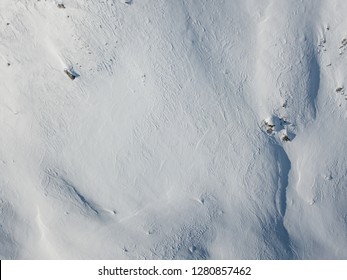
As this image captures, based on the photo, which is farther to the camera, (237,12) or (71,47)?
(237,12)

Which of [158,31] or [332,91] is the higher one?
[158,31]

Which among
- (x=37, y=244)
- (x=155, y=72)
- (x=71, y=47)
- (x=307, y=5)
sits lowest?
(x=37, y=244)

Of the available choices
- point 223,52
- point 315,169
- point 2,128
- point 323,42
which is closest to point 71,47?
point 2,128

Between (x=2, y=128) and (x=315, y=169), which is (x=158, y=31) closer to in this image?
(x=2, y=128)

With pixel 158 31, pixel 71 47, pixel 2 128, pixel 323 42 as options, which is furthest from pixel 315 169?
pixel 2 128

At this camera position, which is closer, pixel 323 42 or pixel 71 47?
pixel 71 47

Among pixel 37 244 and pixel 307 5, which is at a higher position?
pixel 307 5

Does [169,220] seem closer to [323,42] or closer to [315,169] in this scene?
[315,169]
